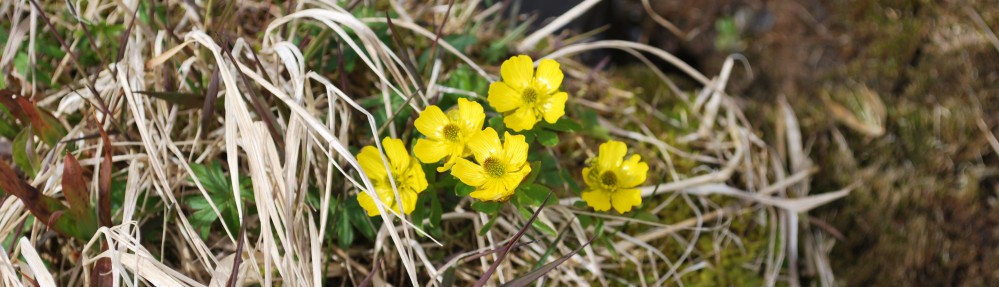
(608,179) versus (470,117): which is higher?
(470,117)

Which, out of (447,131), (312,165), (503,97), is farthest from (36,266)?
(503,97)

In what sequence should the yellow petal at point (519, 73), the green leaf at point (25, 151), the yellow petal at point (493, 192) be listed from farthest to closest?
the green leaf at point (25, 151) < the yellow petal at point (519, 73) < the yellow petal at point (493, 192)

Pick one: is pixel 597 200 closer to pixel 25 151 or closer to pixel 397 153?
pixel 397 153

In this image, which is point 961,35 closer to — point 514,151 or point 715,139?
point 715,139

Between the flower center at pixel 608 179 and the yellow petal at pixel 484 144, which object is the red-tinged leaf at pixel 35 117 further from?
the flower center at pixel 608 179

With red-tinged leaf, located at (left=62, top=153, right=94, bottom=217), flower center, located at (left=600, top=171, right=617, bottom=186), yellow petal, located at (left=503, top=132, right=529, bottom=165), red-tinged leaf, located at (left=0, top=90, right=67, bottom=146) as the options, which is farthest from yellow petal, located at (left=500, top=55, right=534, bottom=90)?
red-tinged leaf, located at (left=0, top=90, right=67, bottom=146)

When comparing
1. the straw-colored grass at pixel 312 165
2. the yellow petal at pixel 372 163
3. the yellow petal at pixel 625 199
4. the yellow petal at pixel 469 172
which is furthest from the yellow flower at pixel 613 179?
the yellow petal at pixel 372 163
